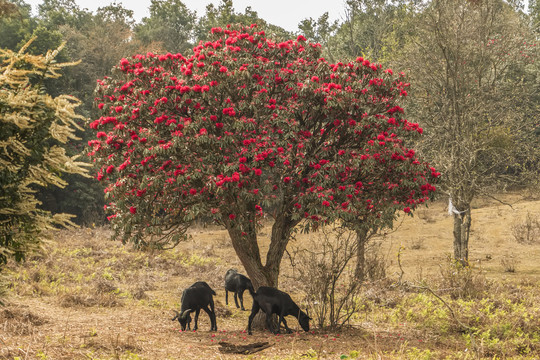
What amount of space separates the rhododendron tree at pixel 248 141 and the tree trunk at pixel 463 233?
20.0 feet

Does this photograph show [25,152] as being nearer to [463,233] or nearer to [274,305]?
[274,305]

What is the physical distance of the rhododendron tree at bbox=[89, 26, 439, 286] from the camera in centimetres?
780

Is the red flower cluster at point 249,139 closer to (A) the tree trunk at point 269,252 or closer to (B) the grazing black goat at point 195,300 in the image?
(A) the tree trunk at point 269,252

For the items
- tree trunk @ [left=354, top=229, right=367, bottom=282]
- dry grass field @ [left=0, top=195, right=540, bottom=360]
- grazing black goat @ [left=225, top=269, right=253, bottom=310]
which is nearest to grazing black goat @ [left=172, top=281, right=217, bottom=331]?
dry grass field @ [left=0, top=195, right=540, bottom=360]

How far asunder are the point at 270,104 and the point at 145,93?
2.21m

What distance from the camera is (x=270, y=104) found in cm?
855

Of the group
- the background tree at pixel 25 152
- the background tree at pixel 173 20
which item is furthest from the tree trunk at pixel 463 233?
the background tree at pixel 173 20

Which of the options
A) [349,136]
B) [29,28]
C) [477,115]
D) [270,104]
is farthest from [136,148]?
[29,28]

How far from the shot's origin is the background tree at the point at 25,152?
3.84m

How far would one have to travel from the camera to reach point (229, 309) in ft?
38.5

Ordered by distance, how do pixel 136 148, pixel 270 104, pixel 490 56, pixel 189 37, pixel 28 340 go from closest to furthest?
pixel 28 340 → pixel 136 148 → pixel 270 104 → pixel 490 56 → pixel 189 37

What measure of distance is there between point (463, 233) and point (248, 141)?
9.08 meters

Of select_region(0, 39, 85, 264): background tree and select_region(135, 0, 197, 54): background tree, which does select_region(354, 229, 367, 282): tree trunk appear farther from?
select_region(135, 0, 197, 54): background tree

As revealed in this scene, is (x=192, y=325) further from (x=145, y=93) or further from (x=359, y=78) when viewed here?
(x=359, y=78)
